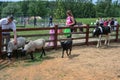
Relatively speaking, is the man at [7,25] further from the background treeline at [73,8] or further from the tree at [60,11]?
the tree at [60,11]

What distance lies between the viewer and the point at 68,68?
1017 centimetres

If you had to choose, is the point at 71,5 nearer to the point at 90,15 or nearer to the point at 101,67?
the point at 90,15

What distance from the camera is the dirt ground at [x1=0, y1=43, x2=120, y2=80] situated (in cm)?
939

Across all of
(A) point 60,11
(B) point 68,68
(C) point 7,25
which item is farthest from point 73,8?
(B) point 68,68

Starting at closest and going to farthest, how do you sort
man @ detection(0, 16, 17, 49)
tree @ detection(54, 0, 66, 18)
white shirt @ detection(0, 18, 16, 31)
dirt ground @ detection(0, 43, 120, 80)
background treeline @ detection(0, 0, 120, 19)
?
dirt ground @ detection(0, 43, 120, 80), man @ detection(0, 16, 17, 49), white shirt @ detection(0, 18, 16, 31), tree @ detection(54, 0, 66, 18), background treeline @ detection(0, 0, 120, 19)

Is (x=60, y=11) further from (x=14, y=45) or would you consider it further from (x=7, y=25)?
(x=14, y=45)

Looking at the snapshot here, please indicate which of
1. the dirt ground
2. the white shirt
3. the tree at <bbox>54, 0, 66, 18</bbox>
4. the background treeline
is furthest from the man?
the tree at <bbox>54, 0, 66, 18</bbox>

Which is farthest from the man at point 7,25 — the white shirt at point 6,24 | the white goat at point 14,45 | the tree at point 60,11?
the tree at point 60,11

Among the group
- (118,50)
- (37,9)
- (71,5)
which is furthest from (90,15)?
(118,50)

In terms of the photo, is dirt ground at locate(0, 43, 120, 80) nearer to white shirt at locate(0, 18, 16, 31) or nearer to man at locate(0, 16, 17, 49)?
man at locate(0, 16, 17, 49)

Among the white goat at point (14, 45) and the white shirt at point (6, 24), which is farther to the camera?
the white shirt at point (6, 24)

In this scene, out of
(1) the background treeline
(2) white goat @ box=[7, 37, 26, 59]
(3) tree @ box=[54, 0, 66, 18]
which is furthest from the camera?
(1) the background treeline

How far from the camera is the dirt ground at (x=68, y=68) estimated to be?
9391mm

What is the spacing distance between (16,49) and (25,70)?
6.17ft
